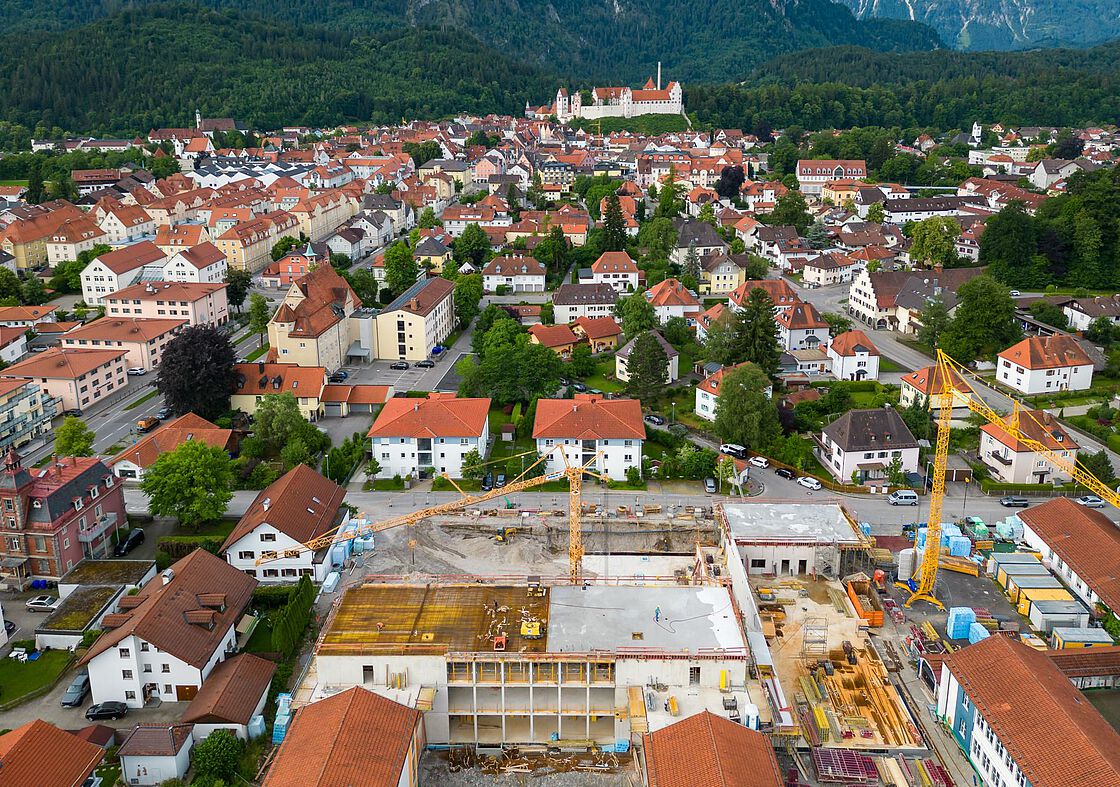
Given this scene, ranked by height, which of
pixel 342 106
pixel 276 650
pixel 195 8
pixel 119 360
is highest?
pixel 195 8

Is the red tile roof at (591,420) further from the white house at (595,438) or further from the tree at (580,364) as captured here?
the tree at (580,364)

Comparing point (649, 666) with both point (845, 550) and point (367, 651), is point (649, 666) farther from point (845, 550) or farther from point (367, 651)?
point (845, 550)

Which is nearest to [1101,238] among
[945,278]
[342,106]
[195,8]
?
[945,278]

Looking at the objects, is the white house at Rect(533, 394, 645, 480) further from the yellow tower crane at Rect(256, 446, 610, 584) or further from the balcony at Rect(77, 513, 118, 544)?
the balcony at Rect(77, 513, 118, 544)

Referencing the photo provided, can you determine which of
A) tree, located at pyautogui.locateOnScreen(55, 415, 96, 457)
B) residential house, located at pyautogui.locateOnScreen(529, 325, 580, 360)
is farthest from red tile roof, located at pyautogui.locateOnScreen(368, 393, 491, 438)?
residential house, located at pyautogui.locateOnScreen(529, 325, 580, 360)

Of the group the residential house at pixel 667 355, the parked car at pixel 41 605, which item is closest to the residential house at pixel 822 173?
the residential house at pixel 667 355
